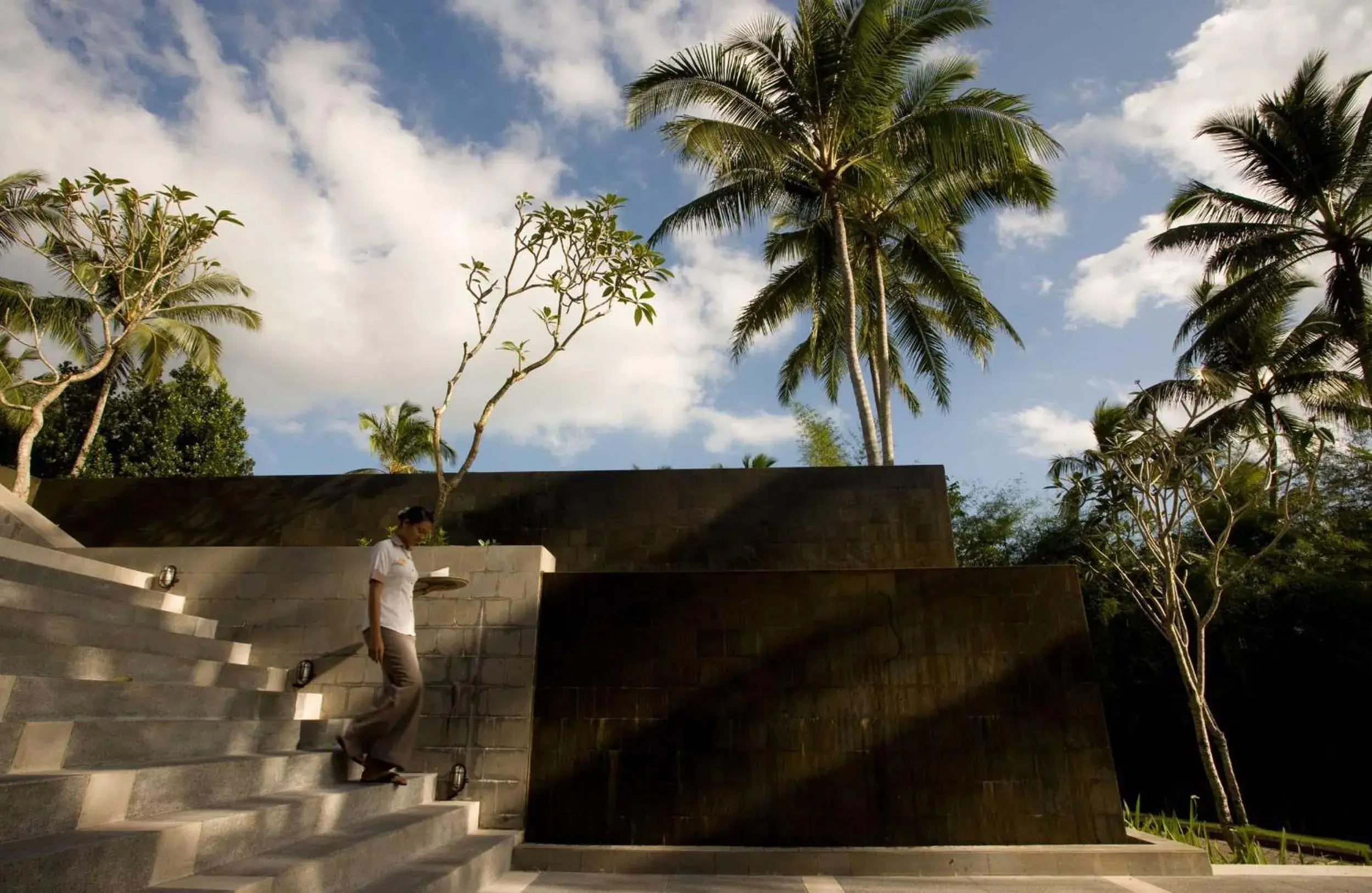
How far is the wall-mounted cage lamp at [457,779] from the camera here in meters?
4.40

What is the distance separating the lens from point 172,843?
2152 mm

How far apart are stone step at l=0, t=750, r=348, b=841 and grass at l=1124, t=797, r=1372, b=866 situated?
232 inches

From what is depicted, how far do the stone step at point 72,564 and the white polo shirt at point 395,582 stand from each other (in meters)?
2.43

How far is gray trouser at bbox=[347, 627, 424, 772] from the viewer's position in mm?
3570

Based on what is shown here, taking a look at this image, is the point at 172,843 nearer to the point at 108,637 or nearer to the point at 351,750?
the point at 351,750

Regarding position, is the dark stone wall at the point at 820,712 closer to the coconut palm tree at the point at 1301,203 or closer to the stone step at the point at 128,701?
the stone step at the point at 128,701

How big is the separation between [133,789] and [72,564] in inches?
142

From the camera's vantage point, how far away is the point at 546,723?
15.6 feet

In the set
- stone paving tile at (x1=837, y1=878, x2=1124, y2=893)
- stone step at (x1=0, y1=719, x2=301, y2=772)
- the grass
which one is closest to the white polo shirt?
stone step at (x1=0, y1=719, x2=301, y2=772)

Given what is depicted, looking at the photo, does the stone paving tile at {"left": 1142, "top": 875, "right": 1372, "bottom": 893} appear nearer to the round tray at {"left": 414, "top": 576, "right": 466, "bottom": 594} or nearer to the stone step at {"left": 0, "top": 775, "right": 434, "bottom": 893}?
the stone step at {"left": 0, "top": 775, "right": 434, "bottom": 893}

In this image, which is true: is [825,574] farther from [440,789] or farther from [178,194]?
[178,194]

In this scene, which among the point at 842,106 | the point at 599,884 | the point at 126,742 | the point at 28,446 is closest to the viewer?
the point at 126,742

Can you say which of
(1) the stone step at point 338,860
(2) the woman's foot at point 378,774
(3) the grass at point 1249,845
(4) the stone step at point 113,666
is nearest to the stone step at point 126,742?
(4) the stone step at point 113,666

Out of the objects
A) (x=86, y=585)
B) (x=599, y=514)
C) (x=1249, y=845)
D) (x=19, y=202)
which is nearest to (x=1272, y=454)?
(x=1249, y=845)
